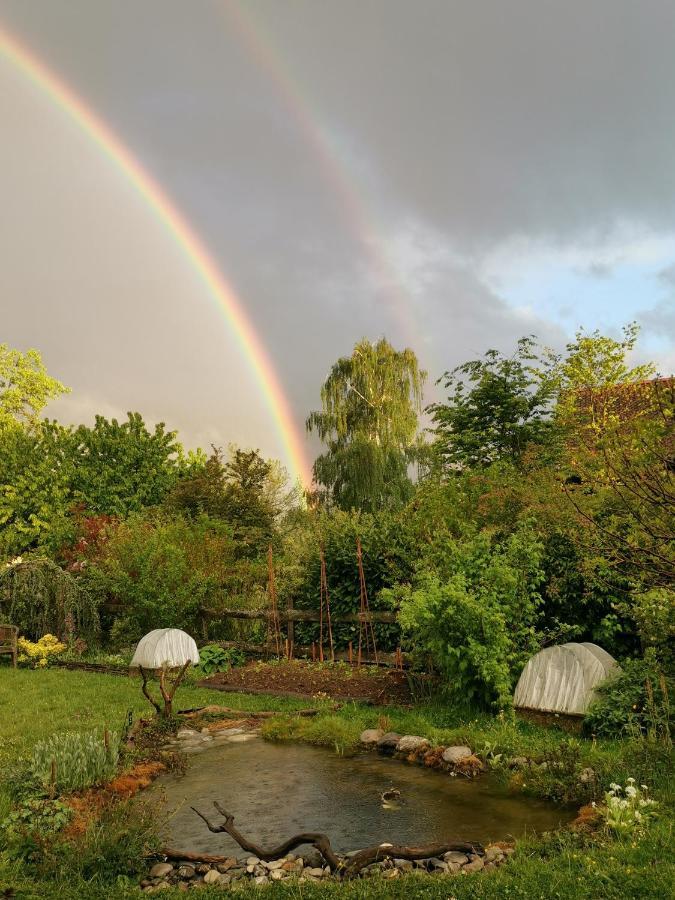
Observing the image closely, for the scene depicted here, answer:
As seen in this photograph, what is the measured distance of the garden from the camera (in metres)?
4.23

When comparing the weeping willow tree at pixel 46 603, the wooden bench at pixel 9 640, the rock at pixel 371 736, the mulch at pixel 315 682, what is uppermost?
the weeping willow tree at pixel 46 603

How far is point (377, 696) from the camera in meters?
9.48

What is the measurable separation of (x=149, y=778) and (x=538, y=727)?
404cm

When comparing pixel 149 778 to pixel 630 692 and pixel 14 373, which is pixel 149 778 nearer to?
pixel 630 692

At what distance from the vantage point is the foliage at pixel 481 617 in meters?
7.86

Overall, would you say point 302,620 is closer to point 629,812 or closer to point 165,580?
point 165,580

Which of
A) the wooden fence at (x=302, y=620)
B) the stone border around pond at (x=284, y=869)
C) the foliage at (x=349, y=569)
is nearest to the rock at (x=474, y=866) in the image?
the stone border around pond at (x=284, y=869)

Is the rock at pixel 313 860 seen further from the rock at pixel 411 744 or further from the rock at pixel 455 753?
the rock at pixel 411 744

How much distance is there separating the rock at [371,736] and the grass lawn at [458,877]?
164 mm

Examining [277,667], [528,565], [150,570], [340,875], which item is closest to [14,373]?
[150,570]

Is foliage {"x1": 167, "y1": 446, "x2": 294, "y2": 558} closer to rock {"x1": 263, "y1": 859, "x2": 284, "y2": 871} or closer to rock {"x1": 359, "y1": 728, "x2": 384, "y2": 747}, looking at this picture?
rock {"x1": 359, "y1": 728, "x2": 384, "y2": 747}

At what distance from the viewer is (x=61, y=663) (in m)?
14.1

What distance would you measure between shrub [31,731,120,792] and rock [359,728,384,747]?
2687 millimetres

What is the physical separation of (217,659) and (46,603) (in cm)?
497
